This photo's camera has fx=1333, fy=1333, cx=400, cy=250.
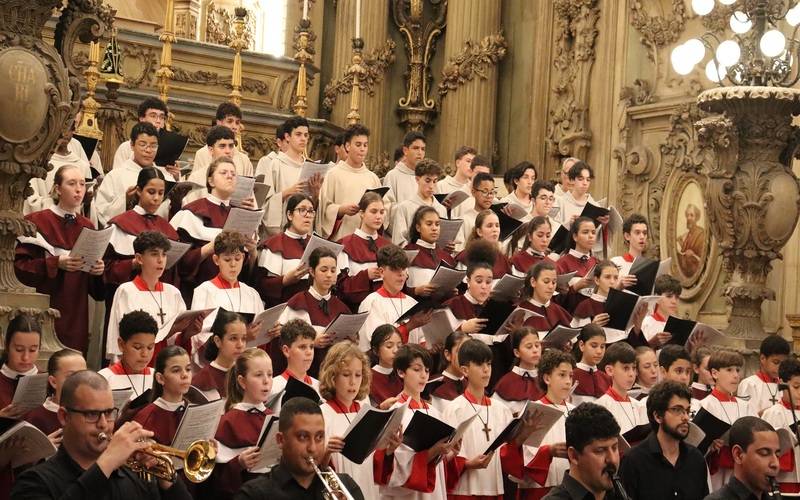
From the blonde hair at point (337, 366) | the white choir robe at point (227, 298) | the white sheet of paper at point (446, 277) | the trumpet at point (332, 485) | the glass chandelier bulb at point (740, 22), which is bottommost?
the trumpet at point (332, 485)

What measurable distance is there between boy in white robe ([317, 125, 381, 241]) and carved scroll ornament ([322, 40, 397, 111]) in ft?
18.0

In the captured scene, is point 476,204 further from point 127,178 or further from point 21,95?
point 21,95

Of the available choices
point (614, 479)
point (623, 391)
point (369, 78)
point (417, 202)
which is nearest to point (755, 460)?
point (614, 479)

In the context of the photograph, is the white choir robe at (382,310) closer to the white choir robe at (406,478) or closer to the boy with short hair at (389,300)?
A: the boy with short hair at (389,300)

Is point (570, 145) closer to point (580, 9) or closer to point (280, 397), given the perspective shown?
point (580, 9)

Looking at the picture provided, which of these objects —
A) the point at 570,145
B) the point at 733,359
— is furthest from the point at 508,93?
the point at 733,359

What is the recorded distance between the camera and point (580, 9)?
626 inches

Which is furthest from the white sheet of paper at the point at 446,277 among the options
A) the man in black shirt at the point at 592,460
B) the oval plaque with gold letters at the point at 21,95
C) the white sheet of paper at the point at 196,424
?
the man in black shirt at the point at 592,460

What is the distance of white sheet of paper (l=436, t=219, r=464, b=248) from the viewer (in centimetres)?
1056

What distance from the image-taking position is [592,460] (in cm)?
542

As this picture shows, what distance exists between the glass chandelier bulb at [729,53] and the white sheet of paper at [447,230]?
236 cm

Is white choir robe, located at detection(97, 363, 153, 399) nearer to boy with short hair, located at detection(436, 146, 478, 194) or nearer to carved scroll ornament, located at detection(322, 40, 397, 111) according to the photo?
boy with short hair, located at detection(436, 146, 478, 194)

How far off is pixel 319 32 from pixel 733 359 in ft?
32.3

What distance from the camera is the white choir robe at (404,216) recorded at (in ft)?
36.0
